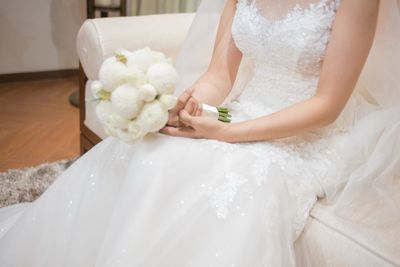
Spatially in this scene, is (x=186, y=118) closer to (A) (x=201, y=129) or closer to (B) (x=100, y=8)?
(A) (x=201, y=129)

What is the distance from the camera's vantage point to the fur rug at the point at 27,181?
5.91 feet

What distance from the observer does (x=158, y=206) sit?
90cm

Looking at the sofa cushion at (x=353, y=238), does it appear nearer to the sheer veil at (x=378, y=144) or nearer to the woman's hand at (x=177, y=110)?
the sheer veil at (x=378, y=144)

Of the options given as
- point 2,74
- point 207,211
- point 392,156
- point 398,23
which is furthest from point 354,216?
point 2,74

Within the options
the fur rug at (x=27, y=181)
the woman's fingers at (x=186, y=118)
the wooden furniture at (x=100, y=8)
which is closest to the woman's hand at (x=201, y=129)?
the woman's fingers at (x=186, y=118)

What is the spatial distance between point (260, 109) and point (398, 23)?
391mm

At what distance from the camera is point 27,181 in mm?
1938

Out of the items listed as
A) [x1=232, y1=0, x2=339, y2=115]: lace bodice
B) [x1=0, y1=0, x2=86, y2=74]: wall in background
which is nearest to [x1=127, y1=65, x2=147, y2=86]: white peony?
[x1=232, y1=0, x2=339, y2=115]: lace bodice

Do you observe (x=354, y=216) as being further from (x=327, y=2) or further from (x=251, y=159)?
(x=327, y=2)

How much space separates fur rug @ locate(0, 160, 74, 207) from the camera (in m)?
1.80

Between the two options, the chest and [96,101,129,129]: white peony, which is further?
the chest

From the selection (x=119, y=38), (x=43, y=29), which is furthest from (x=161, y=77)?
(x=43, y=29)

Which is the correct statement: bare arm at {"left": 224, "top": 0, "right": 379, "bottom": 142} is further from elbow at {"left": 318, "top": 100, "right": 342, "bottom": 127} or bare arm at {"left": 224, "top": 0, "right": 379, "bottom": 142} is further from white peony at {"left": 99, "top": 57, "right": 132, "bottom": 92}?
white peony at {"left": 99, "top": 57, "right": 132, "bottom": 92}

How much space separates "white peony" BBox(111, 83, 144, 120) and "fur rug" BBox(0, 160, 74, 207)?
1.09 m
